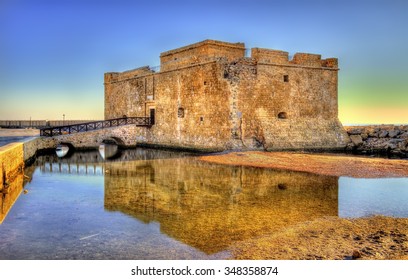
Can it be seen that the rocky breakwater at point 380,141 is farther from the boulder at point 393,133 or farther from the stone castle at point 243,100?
the stone castle at point 243,100

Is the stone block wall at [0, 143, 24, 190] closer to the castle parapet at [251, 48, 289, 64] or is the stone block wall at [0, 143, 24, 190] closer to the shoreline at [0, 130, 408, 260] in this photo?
the shoreline at [0, 130, 408, 260]

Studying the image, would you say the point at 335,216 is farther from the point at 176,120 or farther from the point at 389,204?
the point at 176,120

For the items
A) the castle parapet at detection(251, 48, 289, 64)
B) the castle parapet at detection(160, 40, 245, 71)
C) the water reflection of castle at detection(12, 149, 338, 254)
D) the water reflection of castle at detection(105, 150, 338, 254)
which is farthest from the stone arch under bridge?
the castle parapet at detection(251, 48, 289, 64)

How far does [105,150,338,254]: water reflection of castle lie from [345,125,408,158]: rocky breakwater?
31.3 feet

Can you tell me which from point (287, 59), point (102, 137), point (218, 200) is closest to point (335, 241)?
point (218, 200)

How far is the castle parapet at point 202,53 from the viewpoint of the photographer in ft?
56.1

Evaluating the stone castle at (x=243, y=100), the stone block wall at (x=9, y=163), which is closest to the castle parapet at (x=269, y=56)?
the stone castle at (x=243, y=100)

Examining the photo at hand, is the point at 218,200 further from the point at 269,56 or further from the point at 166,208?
the point at 269,56

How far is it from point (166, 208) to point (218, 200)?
1.17 metres

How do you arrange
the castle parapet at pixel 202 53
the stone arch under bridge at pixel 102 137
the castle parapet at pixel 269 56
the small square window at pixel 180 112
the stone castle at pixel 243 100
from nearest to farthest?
the stone castle at pixel 243 100
the castle parapet at pixel 269 56
the castle parapet at pixel 202 53
the stone arch under bridge at pixel 102 137
the small square window at pixel 180 112

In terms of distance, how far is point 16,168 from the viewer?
33.7 ft

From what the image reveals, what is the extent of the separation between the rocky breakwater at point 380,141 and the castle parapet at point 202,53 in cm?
753

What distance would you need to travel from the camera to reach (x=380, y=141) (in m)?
19.2

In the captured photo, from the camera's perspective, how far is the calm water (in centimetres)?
468
